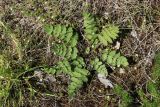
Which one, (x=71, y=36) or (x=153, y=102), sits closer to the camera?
(x=153, y=102)

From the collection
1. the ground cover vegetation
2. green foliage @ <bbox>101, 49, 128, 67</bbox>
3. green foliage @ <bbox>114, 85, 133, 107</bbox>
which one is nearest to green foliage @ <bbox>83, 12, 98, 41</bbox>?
the ground cover vegetation

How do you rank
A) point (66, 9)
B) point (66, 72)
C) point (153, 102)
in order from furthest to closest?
point (66, 9) < point (66, 72) < point (153, 102)

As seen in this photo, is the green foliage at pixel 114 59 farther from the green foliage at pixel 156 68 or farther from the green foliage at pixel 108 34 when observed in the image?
the green foliage at pixel 156 68

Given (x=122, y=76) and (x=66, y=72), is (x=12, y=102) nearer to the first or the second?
(x=66, y=72)

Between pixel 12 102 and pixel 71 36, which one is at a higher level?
pixel 71 36

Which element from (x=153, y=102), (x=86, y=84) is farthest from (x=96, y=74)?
(x=153, y=102)

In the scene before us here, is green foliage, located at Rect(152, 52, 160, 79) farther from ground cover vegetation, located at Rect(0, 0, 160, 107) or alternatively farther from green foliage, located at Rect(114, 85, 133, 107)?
green foliage, located at Rect(114, 85, 133, 107)

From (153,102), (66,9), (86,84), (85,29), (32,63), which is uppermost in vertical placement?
(66,9)
